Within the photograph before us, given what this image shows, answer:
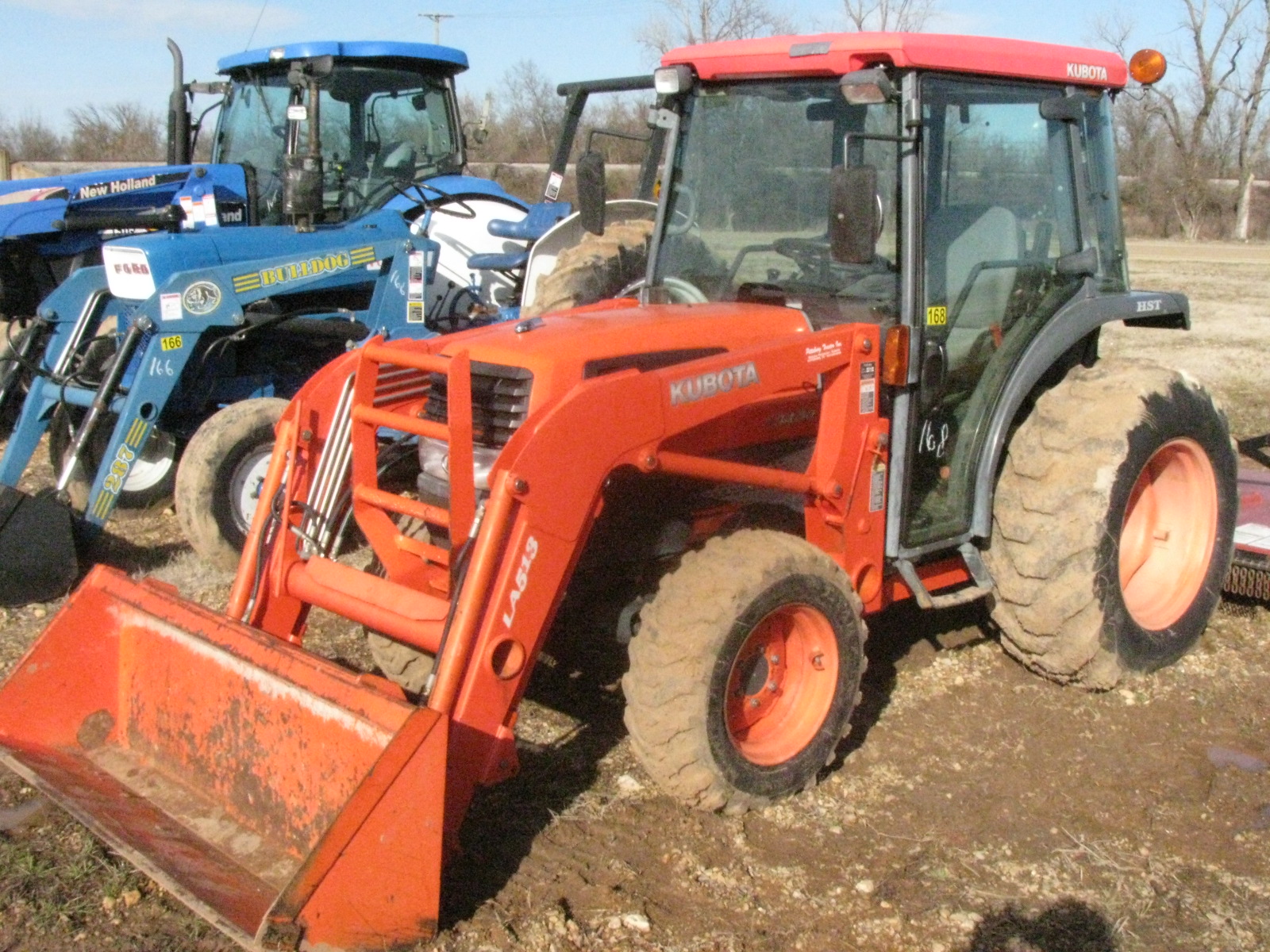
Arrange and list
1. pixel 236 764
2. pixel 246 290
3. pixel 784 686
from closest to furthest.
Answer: pixel 236 764 < pixel 784 686 < pixel 246 290

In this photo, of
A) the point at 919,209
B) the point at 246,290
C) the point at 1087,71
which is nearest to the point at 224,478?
the point at 246,290

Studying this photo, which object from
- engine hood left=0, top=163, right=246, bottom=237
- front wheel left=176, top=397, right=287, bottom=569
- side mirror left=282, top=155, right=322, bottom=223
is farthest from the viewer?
engine hood left=0, top=163, right=246, bottom=237

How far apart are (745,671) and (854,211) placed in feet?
4.46

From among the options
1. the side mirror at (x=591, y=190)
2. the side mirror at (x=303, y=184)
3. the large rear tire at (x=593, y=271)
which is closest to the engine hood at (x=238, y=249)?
the side mirror at (x=303, y=184)

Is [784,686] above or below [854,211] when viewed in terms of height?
below

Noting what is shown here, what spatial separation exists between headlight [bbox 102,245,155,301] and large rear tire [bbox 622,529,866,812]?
4.04 meters

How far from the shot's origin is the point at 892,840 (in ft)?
12.0

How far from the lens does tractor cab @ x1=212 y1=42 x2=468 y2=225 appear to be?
806 cm

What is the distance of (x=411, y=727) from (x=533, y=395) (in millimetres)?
993

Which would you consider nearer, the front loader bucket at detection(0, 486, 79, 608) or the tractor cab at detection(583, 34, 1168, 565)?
the tractor cab at detection(583, 34, 1168, 565)

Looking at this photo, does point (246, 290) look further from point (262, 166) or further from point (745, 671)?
point (745, 671)

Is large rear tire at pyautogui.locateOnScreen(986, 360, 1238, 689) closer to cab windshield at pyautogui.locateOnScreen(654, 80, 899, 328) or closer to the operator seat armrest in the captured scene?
cab windshield at pyautogui.locateOnScreen(654, 80, 899, 328)

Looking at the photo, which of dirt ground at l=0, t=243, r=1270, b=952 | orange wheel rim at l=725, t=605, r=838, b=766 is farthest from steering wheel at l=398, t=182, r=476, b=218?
orange wheel rim at l=725, t=605, r=838, b=766

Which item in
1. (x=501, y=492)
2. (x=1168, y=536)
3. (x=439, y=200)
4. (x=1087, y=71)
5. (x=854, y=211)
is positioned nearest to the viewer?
(x=501, y=492)
